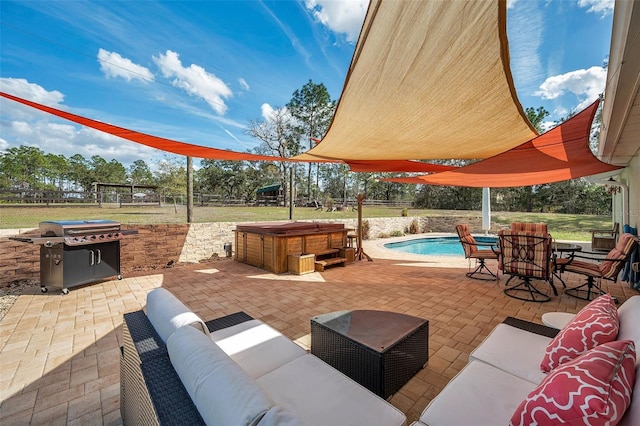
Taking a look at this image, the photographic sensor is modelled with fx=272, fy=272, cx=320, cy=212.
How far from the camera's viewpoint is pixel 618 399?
34.7 inches

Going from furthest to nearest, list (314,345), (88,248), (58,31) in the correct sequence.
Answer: (58,31) → (88,248) → (314,345)

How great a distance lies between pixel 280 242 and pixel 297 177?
24563 mm

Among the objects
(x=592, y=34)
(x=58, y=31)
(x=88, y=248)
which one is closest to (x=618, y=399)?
(x=592, y=34)

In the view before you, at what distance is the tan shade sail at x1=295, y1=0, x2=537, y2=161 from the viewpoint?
1.67m

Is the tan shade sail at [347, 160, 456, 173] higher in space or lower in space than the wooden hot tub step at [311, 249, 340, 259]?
higher

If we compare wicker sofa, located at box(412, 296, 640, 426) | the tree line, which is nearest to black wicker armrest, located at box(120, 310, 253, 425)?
wicker sofa, located at box(412, 296, 640, 426)

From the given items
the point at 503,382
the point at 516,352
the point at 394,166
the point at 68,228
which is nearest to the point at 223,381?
the point at 503,382

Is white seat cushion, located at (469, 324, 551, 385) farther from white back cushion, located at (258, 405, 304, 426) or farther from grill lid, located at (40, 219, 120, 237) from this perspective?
grill lid, located at (40, 219, 120, 237)

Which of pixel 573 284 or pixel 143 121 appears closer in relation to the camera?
pixel 573 284

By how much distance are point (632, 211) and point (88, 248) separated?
11.2m

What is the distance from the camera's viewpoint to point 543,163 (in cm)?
436

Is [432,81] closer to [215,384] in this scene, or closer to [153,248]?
[215,384]

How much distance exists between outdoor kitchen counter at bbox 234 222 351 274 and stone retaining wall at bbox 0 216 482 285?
84cm

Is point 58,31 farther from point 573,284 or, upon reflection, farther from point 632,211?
point 632,211
